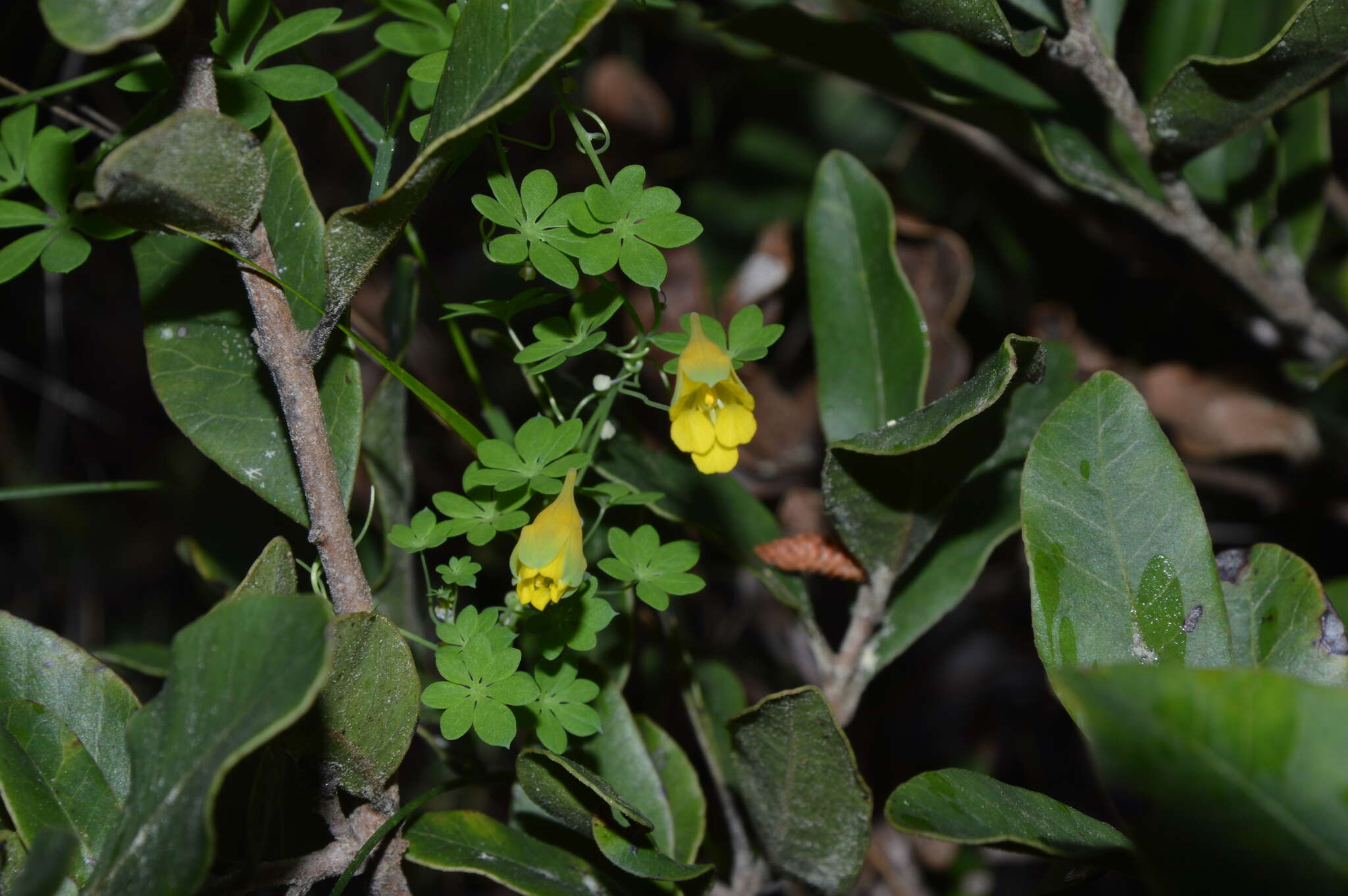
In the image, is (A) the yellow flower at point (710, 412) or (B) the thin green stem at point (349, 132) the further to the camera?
(B) the thin green stem at point (349, 132)

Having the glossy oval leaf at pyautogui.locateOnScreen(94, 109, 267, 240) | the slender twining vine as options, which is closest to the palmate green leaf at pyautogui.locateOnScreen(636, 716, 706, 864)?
the slender twining vine

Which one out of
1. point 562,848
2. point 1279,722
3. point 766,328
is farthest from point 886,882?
point 1279,722

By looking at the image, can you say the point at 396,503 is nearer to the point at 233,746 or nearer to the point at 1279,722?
the point at 233,746

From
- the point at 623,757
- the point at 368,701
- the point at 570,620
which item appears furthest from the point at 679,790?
the point at 368,701

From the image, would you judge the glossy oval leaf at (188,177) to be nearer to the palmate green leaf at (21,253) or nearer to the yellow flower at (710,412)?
the palmate green leaf at (21,253)

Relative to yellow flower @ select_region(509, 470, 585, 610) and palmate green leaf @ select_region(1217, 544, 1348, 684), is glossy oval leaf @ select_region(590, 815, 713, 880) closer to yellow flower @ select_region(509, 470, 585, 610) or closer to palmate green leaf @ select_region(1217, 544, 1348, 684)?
yellow flower @ select_region(509, 470, 585, 610)

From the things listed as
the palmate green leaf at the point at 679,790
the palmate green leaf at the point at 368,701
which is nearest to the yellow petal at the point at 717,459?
the palmate green leaf at the point at 368,701
